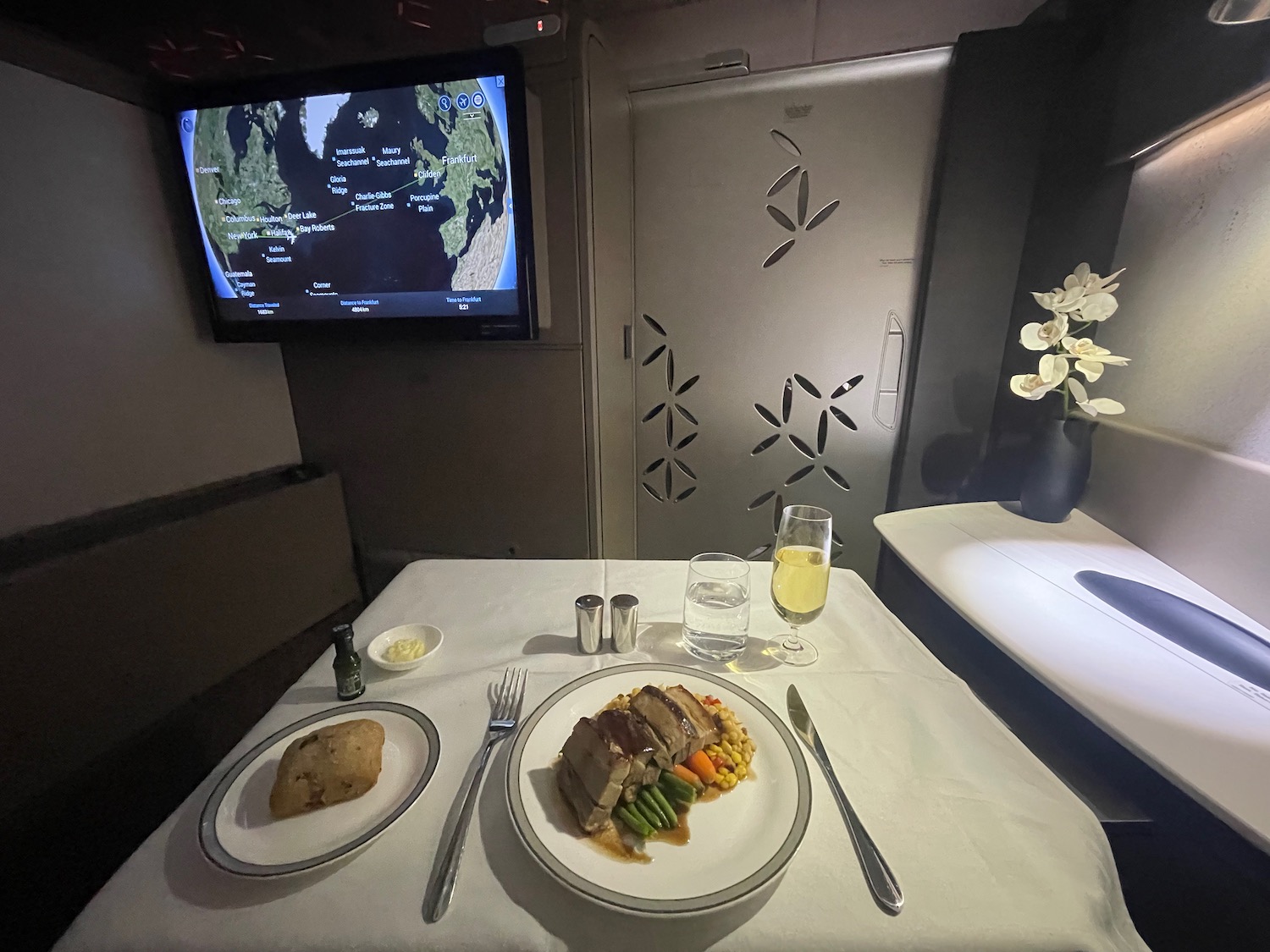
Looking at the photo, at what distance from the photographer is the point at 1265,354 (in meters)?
1.01

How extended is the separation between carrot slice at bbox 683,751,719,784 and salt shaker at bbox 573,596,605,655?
26cm

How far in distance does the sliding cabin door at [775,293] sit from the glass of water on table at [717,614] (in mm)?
1155

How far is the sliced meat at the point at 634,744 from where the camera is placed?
55 cm

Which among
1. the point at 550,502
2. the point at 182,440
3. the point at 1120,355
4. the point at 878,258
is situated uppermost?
the point at 878,258

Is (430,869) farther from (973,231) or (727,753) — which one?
(973,231)

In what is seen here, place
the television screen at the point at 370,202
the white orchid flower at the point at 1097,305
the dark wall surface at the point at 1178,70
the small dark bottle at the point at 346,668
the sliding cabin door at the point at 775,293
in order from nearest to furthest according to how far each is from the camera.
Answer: the small dark bottle at the point at 346,668 < the dark wall surface at the point at 1178,70 < the white orchid flower at the point at 1097,305 < the television screen at the point at 370,202 < the sliding cabin door at the point at 775,293

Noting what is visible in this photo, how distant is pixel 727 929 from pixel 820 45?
6.82ft

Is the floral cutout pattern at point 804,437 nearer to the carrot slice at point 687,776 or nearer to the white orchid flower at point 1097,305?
the white orchid flower at point 1097,305

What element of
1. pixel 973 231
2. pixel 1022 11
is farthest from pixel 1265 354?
pixel 1022 11

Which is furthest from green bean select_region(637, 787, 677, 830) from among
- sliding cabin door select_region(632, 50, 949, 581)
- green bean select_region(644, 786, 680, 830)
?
sliding cabin door select_region(632, 50, 949, 581)

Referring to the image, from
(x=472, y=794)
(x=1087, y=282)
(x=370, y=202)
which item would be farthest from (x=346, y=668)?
(x=1087, y=282)

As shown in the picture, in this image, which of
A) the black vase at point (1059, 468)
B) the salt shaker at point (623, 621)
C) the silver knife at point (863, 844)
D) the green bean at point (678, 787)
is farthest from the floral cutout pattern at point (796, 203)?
the green bean at point (678, 787)

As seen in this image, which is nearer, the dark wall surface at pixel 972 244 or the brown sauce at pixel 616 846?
the brown sauce at pixel 616 846

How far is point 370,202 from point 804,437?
1.54m
